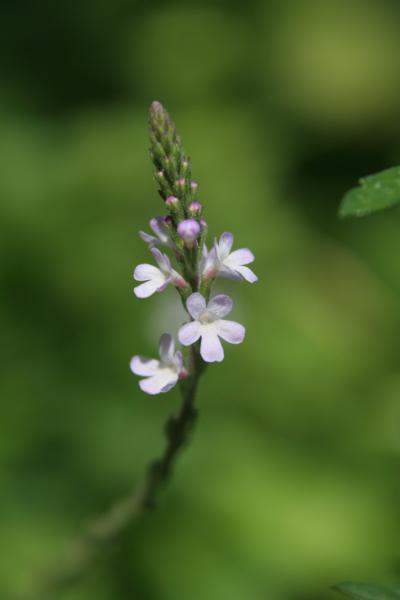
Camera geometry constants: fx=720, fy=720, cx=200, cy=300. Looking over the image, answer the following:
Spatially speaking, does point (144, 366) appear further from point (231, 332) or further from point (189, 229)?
point (189, 229)

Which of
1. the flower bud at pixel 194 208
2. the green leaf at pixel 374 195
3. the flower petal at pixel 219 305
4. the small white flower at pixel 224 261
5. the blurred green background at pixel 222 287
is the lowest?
the blurred green background at pixel 222 287

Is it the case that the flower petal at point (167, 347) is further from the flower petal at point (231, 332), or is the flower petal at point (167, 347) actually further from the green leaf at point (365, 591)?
the green leaf at point (365, 591)

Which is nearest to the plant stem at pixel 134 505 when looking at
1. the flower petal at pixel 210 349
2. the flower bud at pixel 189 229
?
the flower petal at pixel 210 349

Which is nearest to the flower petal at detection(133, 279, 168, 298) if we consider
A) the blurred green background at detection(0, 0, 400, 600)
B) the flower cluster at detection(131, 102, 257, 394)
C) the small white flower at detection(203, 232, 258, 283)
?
the flower cluster at detection(131, 102, 257, 394)

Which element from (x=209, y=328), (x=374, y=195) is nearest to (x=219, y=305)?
(x=209, y=328)

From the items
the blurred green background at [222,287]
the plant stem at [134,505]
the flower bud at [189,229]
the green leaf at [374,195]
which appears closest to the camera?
the green leaf at [374,195]

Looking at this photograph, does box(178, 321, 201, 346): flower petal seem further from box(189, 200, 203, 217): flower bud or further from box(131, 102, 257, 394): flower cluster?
box(189, 200, 203, 217): flower bud

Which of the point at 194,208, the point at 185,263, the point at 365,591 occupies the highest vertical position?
the point at 194,208

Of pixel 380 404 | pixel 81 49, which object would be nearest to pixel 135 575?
pixel 380 404
